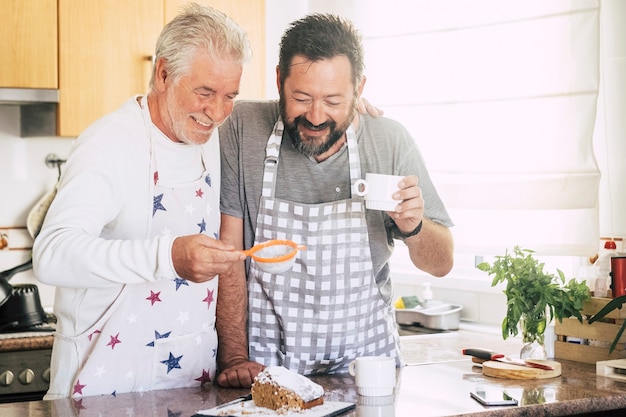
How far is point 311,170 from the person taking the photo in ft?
7.54

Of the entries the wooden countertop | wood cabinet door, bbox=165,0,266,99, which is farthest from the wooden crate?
wood cabinet door, bbox=165,0,266,99

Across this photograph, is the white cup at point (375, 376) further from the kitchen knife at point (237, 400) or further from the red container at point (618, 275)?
the red container at point (618, 275)

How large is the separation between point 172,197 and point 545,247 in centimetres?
144

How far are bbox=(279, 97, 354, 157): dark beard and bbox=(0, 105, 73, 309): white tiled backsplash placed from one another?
1801 millimetres

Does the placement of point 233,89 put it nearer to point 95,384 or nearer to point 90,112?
point 95,384

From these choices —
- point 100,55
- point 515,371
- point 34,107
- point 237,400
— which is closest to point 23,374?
point 34,107

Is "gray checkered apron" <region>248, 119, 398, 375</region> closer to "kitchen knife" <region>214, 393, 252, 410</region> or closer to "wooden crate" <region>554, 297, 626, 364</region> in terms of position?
"kitchen knife" <region>214, 393, 252, 410</region>

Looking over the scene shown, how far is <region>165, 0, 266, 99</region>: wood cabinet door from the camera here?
12.4ft

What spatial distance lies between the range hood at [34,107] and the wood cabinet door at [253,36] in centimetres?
77

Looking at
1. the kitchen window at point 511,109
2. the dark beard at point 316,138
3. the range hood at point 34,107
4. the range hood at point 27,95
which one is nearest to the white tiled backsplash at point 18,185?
the range hood at point 34,107

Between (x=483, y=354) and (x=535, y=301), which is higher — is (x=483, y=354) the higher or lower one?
the lower one

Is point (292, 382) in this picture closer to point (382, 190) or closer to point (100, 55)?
point (382, 190)

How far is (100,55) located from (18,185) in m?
0.67

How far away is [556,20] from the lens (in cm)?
295
